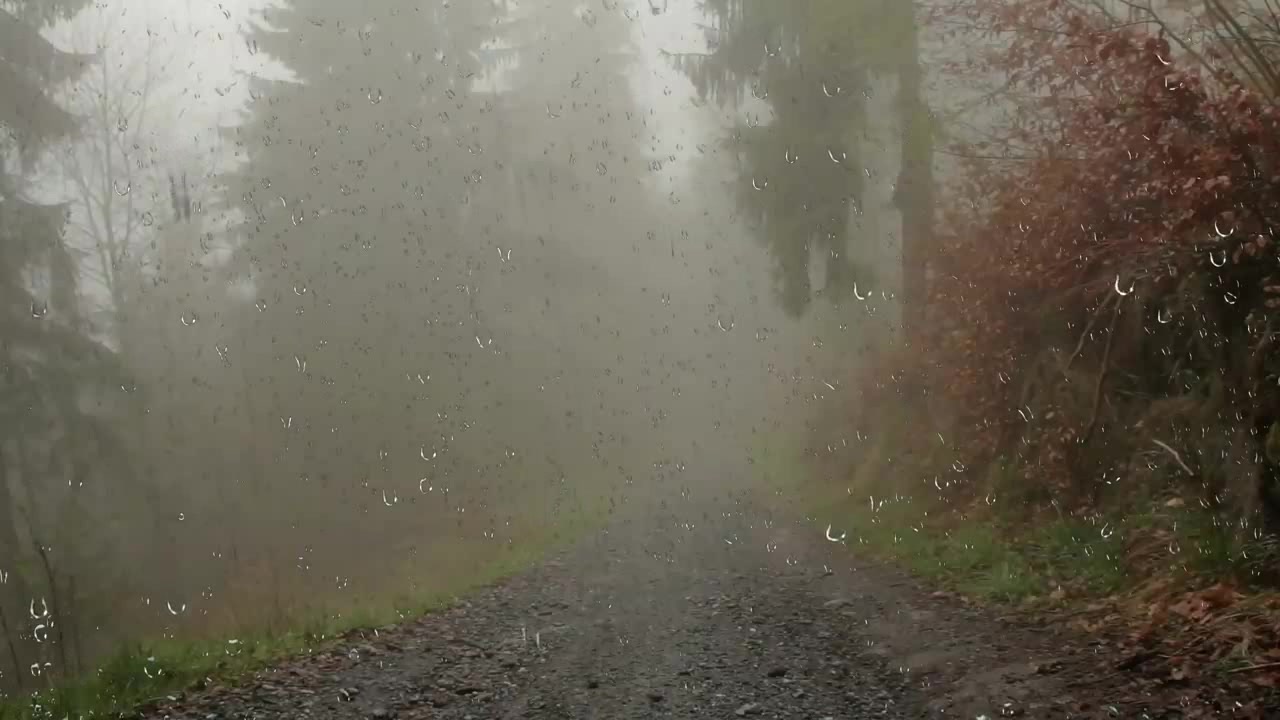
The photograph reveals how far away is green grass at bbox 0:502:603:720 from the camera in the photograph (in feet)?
19.5

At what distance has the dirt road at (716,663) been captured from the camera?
5090mm

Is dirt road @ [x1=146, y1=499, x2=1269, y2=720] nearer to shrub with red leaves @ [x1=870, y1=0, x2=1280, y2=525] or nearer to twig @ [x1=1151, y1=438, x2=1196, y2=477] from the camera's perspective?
twig @ [x1=1151, y1=438, x2=1196, y2=477]

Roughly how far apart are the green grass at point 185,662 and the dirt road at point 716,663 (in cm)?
26

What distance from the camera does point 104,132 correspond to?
18.1 meters

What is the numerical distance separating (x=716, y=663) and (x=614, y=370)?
22682 mm

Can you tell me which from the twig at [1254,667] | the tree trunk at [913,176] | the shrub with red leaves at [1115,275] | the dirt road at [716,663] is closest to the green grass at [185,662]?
the dirt road at [716,663]

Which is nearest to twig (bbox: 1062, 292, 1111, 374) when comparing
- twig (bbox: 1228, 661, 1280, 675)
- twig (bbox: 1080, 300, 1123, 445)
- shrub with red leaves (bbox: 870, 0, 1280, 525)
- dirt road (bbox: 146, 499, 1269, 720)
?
shrub with red leaves (bbox: 870, 0, 1280, 525)

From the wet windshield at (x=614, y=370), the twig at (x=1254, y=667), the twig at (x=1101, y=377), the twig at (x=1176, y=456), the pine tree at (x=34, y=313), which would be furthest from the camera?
the pine tree at (x=34, y=313)

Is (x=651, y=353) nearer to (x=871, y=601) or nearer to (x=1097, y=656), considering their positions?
(x=871, y=601)

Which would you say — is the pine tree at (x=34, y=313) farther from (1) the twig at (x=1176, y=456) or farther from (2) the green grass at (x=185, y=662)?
(1) the twig at (x=1176, y=456)

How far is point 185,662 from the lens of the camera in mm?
6625

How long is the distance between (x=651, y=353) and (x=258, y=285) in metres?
16.2

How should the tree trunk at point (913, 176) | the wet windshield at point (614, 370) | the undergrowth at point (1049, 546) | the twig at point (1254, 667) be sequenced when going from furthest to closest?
1. the tree trunk at point (913, 176)
2. the wet windshield at point (614, 370)
3. the undergrowth at point (1049, 546)
4. the twig at point (1254, 667)

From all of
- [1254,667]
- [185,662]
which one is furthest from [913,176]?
[185,662]
